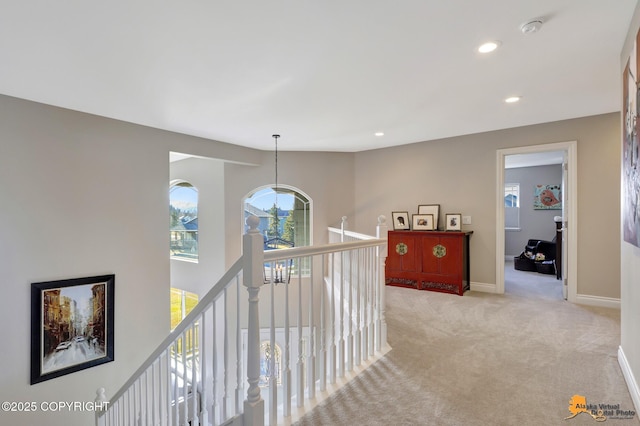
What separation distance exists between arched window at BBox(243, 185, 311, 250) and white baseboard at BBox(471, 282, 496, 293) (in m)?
2.89

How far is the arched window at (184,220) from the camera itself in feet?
20.0

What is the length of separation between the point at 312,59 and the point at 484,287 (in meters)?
3.94

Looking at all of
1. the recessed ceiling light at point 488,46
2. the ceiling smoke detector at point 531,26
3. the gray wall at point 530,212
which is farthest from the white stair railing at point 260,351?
the gray wall at point 530,212

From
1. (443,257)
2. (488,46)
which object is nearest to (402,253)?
(443,257)

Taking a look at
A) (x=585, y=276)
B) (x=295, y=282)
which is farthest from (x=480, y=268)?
(x=295, y=282)

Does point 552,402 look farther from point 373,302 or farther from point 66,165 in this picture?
point 66,165

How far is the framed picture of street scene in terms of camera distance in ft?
10.3

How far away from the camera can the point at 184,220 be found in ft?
20.5

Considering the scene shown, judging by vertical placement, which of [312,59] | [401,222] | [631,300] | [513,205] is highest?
[312,59]

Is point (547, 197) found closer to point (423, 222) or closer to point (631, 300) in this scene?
point (423, 222)

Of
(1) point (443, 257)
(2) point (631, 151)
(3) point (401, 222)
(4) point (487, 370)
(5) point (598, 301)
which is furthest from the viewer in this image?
(3) point (401, 222)

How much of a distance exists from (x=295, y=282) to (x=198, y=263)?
189cm

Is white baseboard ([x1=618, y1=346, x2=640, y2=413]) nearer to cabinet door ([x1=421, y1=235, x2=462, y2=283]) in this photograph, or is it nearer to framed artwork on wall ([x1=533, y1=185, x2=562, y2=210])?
cabinet door ([x1=421, y1=235, x2=462, y2=283])

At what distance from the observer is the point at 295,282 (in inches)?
226
